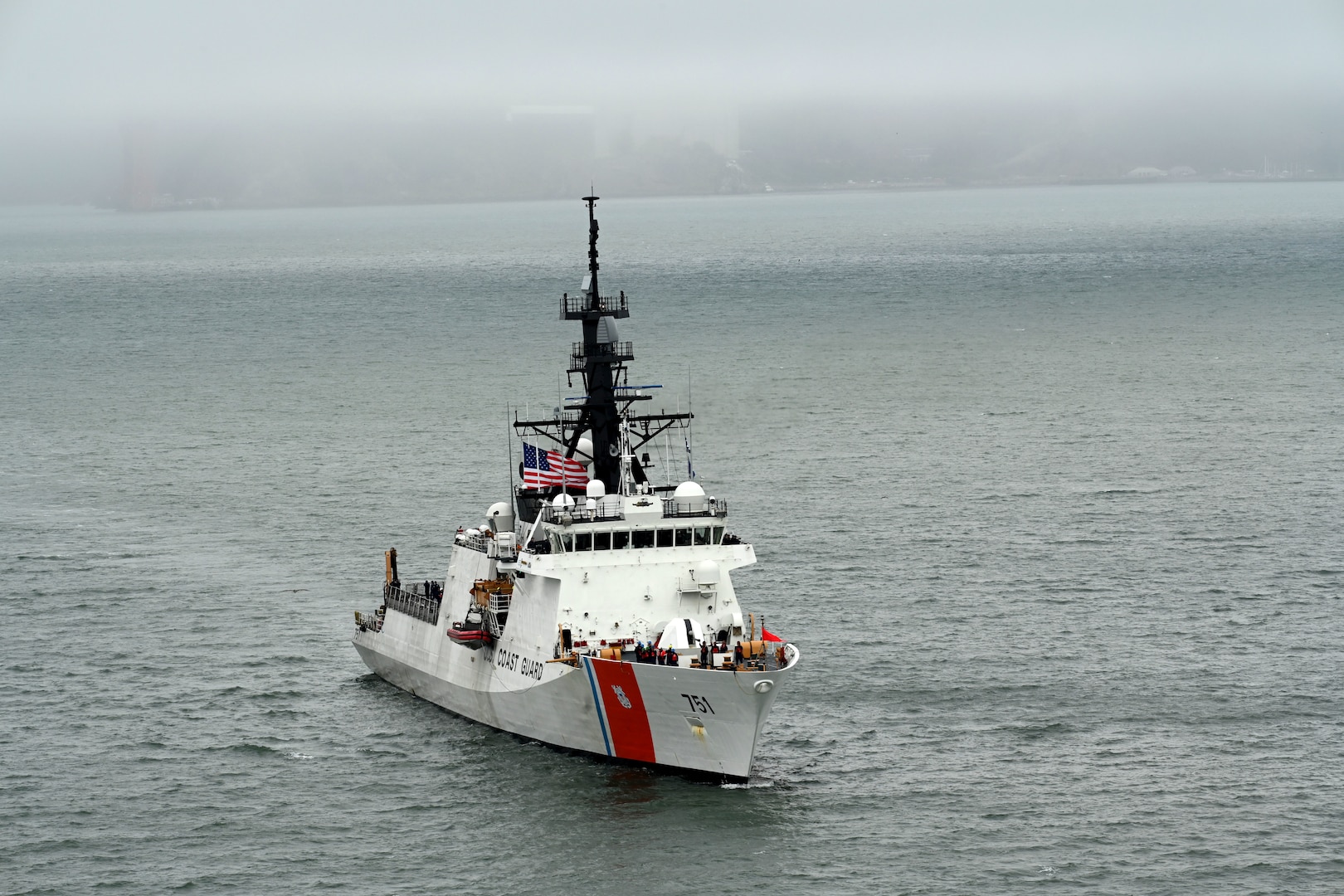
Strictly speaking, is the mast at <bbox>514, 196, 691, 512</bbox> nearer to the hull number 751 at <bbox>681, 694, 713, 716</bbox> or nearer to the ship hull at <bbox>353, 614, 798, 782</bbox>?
the ship hull at <bbox>353, 614, 798, 782</bbox>

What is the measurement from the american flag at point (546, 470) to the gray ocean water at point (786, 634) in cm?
812

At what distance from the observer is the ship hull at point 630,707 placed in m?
49.9

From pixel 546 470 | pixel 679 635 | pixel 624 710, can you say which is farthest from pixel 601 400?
pixel 624 710

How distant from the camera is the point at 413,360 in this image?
138 metres

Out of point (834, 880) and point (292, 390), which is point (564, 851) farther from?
point (292, 390)

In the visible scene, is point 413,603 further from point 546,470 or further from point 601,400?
point 601,400

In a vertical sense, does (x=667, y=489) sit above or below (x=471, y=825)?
above

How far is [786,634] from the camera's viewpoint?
6369cm

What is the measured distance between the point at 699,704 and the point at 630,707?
2308mm

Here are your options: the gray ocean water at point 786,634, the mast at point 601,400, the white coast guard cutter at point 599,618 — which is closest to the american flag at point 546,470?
the white coast guard cutter at point 599,618

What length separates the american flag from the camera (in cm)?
5800

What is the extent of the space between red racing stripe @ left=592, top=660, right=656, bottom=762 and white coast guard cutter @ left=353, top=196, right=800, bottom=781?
0.16 ft

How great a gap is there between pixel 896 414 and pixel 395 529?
39.2 metres

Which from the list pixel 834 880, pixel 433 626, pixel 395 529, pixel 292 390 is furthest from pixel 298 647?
pixel 292 390
